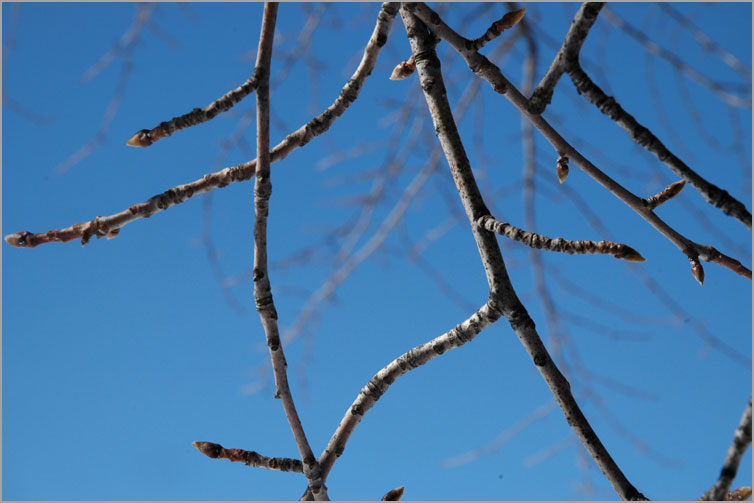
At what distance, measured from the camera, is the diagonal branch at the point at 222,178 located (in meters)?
1.12

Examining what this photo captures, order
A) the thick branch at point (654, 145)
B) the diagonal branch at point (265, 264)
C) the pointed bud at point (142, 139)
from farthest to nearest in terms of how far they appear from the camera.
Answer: the pointed bud at point (142, 139)
the diagonal branch at point (265, 264)
the thick branch at point (654, 145)

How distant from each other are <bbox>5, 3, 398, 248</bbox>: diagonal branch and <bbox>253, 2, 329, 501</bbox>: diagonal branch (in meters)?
0.10

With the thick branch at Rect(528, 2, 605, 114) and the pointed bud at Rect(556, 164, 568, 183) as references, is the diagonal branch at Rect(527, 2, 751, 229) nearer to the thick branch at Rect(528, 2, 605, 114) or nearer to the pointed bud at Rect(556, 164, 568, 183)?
the thick branch at Rect(528, 2, 605, 114)

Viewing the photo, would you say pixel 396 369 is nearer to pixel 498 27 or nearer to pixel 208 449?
pixel 208 449

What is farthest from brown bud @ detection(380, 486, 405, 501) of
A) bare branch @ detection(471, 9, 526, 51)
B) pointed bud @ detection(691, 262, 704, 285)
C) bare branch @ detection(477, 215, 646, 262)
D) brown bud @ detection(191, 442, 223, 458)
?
bare branch @ detection(471, 9, 526, 51)

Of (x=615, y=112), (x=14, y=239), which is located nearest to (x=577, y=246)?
(x=615, y=112)

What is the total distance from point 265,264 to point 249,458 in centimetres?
28

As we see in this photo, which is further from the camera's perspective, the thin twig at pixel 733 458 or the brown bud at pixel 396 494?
the brown bud at pixel 396 494

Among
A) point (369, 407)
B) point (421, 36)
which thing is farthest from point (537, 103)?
point (369, 407)

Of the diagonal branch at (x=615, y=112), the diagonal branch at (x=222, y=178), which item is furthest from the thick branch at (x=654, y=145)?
the diagonal branch at (x=222, y=178)

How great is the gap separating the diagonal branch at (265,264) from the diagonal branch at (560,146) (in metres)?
0.24

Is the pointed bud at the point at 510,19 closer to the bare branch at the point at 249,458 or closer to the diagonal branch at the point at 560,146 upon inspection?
the diagonal branch at the point at 560,146

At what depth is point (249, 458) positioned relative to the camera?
0.99 metres

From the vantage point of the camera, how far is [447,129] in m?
1.09
